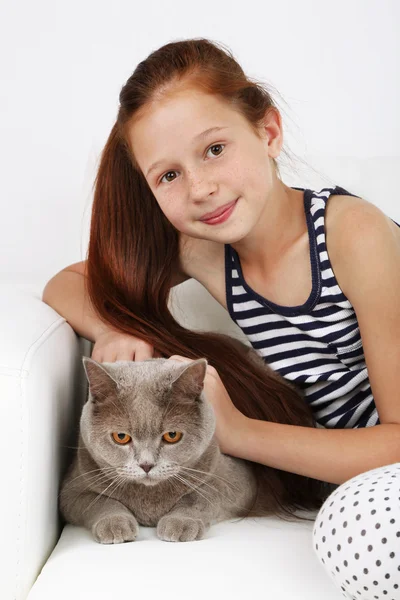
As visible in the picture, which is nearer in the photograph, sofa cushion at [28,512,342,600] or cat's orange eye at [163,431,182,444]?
sofa cushion at [28,512,342,600]

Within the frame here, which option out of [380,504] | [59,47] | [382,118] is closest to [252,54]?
[382,118]

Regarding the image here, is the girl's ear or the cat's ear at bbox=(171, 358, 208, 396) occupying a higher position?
the girl's ear

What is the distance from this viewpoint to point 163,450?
4.06ft

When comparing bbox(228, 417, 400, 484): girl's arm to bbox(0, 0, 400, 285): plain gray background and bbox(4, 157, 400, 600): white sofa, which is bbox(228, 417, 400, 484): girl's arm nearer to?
bbox(4, 157, 400, 600): white sofa

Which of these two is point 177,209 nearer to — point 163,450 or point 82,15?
point 163,450

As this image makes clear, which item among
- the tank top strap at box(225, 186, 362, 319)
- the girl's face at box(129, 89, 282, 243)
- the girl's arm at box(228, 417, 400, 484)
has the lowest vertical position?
the girl's arm at box(228, 417, 400, 484)

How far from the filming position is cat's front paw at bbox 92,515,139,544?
3.94 feet

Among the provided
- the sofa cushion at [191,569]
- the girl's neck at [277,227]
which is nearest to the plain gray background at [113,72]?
the girl's neck at [277,227]

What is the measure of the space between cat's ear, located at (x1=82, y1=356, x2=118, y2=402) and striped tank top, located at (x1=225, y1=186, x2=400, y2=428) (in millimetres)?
455

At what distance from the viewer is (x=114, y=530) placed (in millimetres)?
1201

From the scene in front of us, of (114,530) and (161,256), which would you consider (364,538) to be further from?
(161,256)

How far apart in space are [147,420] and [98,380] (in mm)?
97

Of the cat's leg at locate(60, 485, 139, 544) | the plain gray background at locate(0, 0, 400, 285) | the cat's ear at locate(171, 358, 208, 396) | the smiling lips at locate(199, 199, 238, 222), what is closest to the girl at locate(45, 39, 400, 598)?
the smiling lips at locate(199, 199, 238, 222)

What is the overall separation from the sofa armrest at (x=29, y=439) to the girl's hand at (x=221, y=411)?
22 cm
